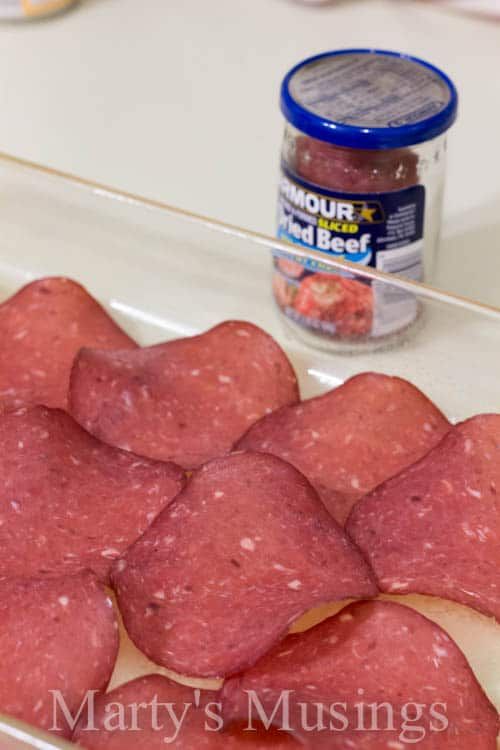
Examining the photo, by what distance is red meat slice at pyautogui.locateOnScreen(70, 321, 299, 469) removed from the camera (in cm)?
103

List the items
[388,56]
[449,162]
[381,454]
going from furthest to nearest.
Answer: [449,162] < [388,56] < [381,454]

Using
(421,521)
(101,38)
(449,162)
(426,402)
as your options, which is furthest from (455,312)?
(101,38)

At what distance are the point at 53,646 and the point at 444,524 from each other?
1.08 feet

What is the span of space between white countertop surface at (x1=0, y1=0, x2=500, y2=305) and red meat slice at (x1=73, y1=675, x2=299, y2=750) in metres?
0.58

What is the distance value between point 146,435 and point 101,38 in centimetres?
86

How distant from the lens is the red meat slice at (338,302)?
3.48ft

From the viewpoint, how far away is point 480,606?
2.95 feet

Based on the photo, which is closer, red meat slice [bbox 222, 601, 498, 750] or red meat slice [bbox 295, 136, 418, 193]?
red meat slice [bbox 222, 601, 498, 750]

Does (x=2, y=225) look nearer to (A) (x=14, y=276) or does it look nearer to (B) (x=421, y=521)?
(A) (x=14, y=276)

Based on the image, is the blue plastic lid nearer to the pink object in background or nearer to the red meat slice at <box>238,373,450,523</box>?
the red meat slice at <box>238,373,450,523</box>

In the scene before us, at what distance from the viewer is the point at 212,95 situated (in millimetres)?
1555

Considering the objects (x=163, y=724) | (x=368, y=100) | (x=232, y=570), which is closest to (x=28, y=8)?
(x=368, y=100)

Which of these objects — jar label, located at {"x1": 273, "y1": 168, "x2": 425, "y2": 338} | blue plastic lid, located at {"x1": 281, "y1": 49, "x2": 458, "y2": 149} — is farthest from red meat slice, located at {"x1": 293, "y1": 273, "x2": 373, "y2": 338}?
blue plastic lid, located at {"x1": 281, "y1": 49, "x2": 458, "y2": 149}

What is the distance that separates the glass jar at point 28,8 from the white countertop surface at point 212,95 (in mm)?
16
